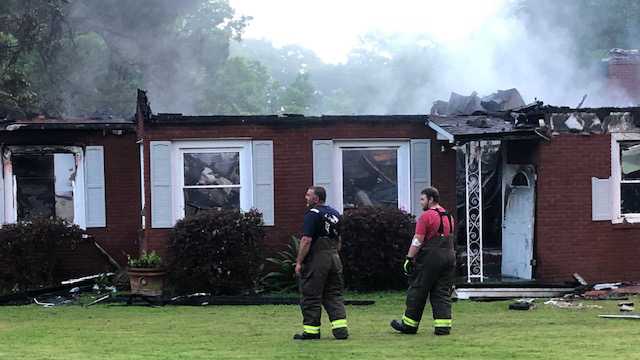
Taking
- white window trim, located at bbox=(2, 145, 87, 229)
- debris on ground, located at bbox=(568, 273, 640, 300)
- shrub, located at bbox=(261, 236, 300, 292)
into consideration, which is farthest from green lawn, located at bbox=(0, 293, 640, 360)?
white window trim, located at bbox=(2, 145, 87, 229)

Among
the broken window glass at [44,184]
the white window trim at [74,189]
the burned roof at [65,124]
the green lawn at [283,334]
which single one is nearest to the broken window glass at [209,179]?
the burned roof at [65,124]

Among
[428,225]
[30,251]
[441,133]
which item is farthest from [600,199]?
[30,251]

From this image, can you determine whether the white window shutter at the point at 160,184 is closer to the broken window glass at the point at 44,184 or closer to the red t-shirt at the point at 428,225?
the broken window glass at the point at 44,184

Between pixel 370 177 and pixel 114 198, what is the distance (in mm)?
4646

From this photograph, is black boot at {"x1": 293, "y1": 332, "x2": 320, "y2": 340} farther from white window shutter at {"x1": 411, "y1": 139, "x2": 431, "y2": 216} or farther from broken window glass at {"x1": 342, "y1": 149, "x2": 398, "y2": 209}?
white window shutter at {"x1": 411, "y1": 139, "x2": 431, "y2": 216}

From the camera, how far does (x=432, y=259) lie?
9852 millimetres

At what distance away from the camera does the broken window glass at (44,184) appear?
54.0 ft

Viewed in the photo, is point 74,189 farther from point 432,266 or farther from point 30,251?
point 432,266

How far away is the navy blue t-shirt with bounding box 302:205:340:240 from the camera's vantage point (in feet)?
31.6

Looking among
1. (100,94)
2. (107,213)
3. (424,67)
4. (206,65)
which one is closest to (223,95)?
(206,65)

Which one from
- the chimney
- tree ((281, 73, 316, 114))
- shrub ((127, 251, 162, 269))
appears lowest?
shrub ((127, 251, 162, 269))

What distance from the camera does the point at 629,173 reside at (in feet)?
50.0

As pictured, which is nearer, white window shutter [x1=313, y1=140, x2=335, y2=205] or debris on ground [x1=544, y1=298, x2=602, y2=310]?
debris on ground [x1=544, y1=298, x2=602, y2=310]

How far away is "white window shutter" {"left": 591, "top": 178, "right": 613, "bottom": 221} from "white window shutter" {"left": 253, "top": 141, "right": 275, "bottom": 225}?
17.5 feet
